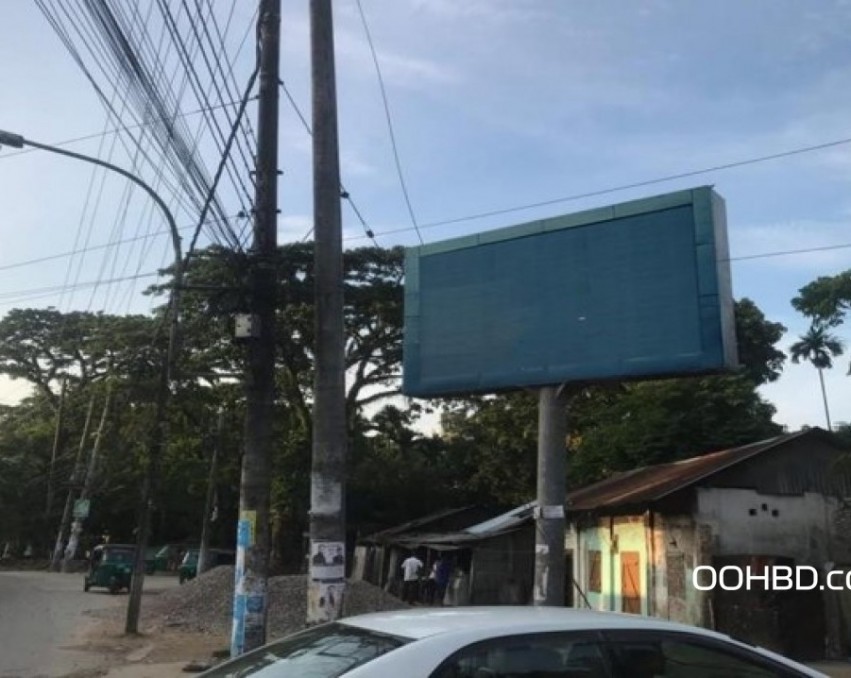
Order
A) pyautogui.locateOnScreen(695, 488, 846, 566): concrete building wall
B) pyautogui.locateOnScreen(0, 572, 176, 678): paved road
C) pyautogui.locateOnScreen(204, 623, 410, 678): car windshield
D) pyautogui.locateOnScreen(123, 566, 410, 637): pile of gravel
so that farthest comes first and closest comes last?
1. pyautogui.locateOnScreen(123, 566, 410, 637): pile of gravel
2. pyautogui.locateOnScreen(695, 488, 846, 566): concrete building wall
3. pyautogui.locateOnScreen(0, 572, 176, 678): paved road
4. pyautogui.locateOnScreen(204, 623, 410, 678): car windshield

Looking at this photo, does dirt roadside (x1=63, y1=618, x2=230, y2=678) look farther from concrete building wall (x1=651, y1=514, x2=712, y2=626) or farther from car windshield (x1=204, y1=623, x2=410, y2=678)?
car windshield (x1=204, y1=623, x2=410, y2=678)

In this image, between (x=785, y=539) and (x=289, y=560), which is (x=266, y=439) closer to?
(x=785, y=539)

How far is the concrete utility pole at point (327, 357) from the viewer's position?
9688 millimetres

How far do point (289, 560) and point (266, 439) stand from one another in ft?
87.0

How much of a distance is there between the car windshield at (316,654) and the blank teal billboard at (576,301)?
9700 mm

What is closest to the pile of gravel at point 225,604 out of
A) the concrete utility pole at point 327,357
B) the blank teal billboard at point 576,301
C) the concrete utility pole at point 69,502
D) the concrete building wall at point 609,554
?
the concrete building wall at point 609,554

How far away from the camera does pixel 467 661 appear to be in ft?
12.4

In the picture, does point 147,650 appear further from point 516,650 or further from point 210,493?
point 210,493

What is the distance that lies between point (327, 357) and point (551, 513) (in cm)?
454

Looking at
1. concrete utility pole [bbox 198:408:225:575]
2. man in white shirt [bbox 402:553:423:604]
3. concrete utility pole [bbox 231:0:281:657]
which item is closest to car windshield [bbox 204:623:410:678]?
concrete utility pole [bbox 231:0:281:657]

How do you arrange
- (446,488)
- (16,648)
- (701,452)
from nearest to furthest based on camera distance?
(16,648), (701,452), (446,488)

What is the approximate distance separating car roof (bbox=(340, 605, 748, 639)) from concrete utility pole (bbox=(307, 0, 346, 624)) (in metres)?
5.28

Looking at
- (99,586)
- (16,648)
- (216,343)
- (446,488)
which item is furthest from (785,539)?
(446,488)

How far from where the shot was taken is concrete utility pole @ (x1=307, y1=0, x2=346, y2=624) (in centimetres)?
969
